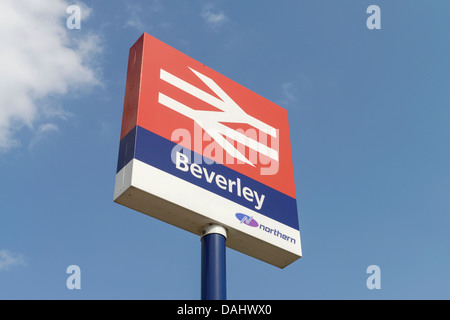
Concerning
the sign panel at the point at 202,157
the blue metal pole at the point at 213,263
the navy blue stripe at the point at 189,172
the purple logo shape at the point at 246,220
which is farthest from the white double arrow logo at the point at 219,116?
the blue metal pole at the point at 213,263

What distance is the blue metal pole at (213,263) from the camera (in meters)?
7.12

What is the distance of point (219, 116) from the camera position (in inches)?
351

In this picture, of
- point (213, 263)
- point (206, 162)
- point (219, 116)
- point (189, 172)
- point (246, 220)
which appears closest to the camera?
point (213, 263)

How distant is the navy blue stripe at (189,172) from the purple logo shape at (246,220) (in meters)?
0.17

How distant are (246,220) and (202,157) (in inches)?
36.1

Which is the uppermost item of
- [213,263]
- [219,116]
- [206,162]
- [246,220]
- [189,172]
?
[219,116]

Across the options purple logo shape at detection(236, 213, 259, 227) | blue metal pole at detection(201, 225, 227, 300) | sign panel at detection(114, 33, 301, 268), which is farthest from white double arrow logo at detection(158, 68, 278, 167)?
blue metal pole at detection(201, 225, 227, 300)

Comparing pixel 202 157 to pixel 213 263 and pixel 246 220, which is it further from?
pixel 213 263

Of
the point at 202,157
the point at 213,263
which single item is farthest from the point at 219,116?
the point at 213,263

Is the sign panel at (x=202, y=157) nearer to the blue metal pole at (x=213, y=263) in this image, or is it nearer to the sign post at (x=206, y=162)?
the sign post at (x=206, y=162)

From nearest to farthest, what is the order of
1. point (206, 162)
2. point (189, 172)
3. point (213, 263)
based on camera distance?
point (213, 263) → point (189, 172) → point (206, 162)

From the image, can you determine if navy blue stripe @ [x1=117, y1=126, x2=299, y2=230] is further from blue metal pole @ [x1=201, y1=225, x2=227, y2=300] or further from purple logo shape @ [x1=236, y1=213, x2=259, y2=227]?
blue metal pole @ [x1=201, y1=225, x2=227, y2=300]
